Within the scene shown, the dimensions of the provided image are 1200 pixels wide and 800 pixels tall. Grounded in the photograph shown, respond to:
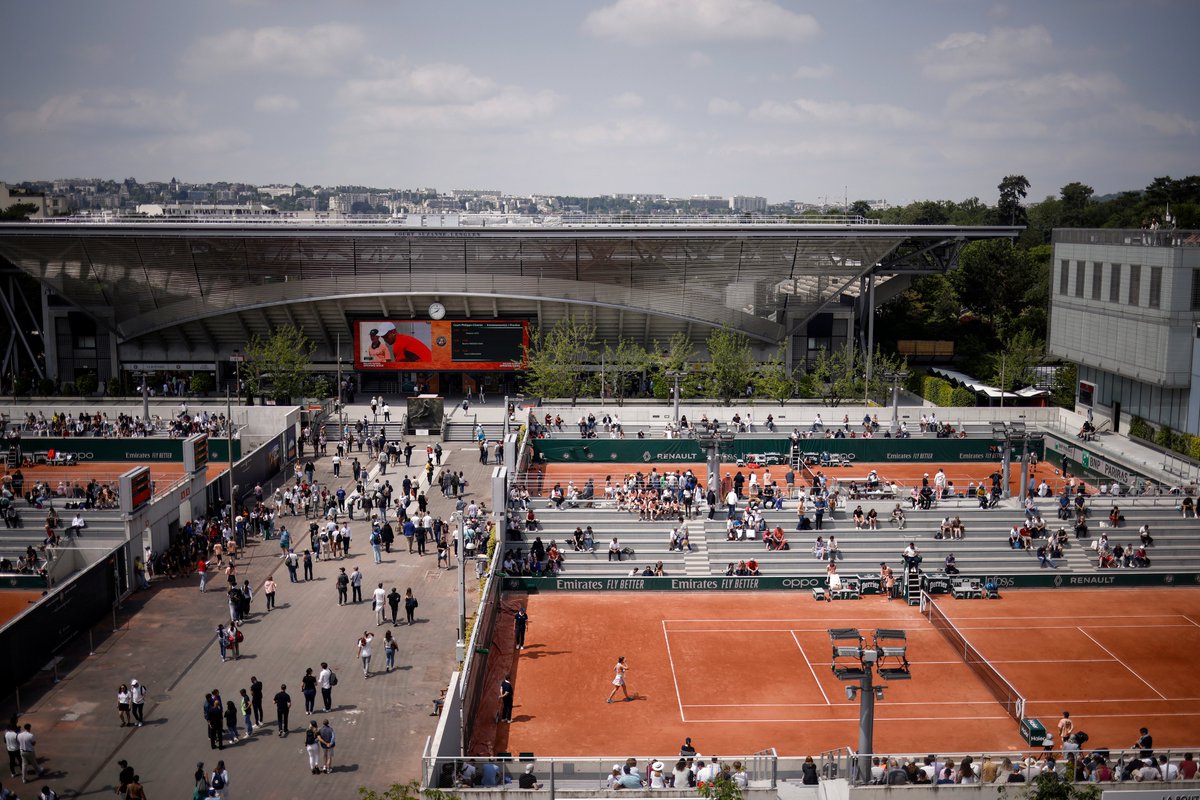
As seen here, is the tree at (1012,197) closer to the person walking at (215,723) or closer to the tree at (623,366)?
the tree at (623,366)

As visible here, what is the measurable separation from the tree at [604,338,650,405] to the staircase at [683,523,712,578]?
80.4ft

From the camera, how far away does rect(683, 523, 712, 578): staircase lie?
3819 cm

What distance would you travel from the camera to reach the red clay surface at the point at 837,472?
4991cm

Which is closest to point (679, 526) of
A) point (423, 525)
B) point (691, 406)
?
point (423, 525)

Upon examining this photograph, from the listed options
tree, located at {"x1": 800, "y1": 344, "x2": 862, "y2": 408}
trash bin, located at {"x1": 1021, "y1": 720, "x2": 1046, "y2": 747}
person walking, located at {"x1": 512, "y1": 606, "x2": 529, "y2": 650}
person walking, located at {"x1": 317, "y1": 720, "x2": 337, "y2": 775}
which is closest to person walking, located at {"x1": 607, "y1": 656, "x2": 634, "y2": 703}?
person walking, located at {"x1": 512, "y1": 606, "x2": 529, "y2": 650}

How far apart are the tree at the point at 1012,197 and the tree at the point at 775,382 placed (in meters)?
76.7

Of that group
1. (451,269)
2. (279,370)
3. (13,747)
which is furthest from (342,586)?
(451,269)

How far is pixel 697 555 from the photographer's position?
38938 millimetres

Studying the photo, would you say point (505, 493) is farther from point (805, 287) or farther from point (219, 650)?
point (805, 287)

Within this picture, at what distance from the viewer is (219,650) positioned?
29.9 m

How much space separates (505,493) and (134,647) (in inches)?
499

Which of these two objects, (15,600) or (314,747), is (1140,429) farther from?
(15,600)

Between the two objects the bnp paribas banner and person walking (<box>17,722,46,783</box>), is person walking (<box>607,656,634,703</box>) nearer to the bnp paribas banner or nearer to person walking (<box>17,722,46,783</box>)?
person walking (<box>17,722,46,783</box>)

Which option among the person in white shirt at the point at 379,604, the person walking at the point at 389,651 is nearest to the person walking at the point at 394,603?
the person in white shirt at the point at 379,604
